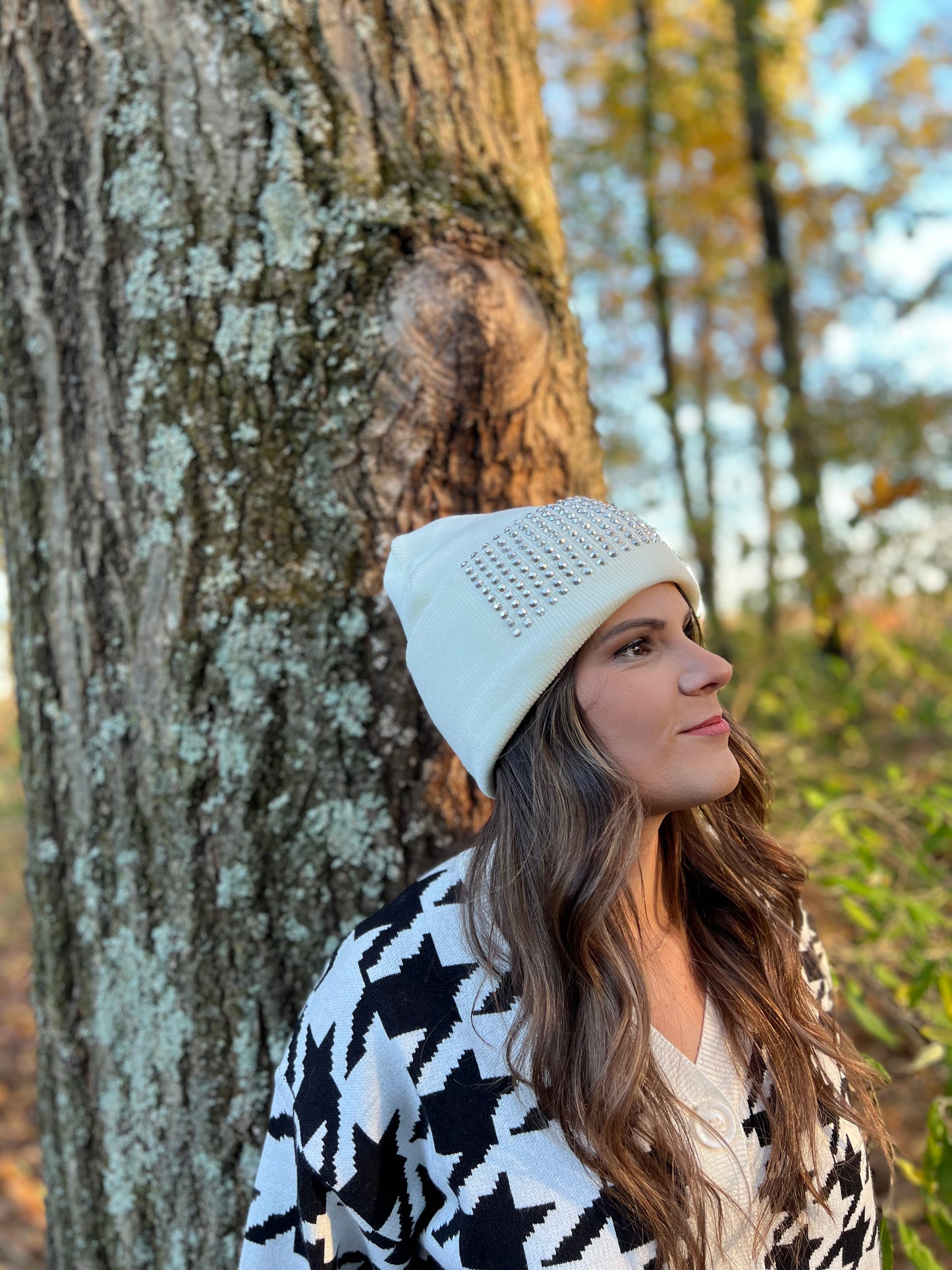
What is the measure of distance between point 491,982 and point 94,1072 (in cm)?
89

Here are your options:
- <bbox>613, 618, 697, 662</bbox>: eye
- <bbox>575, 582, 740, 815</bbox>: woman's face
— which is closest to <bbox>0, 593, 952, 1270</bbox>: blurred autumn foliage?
<bbox>575, 582, 740, 815</bbox>: woman's face

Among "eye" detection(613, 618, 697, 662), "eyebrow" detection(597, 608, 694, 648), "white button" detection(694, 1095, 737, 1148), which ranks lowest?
"white button" detection(694, 1095, 737, 1148)

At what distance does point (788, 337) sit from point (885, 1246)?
26.4ft

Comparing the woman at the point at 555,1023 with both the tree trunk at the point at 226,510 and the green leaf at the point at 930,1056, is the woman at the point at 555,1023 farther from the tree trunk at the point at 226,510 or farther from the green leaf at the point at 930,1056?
the green leaf at the point at 930,1056

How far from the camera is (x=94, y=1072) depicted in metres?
1.79

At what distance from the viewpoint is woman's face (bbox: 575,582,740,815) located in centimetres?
141

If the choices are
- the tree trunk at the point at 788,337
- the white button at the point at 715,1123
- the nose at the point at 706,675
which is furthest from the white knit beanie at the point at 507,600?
the tree trunk at the point at 788,337

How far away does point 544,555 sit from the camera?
1.45 m

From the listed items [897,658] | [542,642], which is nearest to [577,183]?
[897,658]

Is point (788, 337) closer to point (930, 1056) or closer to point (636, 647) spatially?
point (930, 1056)

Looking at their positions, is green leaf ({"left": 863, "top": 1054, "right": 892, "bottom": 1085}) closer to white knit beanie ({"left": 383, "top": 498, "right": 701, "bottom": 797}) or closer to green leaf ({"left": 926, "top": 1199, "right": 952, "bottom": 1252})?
green leaf ({"left": 926, "top": 1199, "right": 952, "bottom": 1252})

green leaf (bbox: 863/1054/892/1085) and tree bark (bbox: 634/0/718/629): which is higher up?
tree bark (bbox: 634/0/718/629)

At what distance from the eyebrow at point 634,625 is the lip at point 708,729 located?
0.52ft

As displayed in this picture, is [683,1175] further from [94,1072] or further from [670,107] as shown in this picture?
[670,107]
